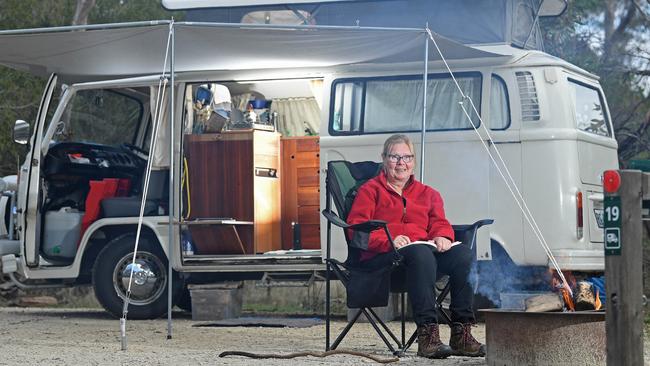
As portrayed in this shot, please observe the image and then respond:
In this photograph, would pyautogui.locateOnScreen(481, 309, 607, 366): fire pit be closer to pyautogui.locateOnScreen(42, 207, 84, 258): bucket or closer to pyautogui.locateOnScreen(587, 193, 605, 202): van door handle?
pyautogui.locateOnScreen(587, 193, 605, 202): van door handle

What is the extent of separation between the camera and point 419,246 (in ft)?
22.8

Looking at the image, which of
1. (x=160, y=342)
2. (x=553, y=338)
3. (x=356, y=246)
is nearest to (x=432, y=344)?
(x=356, y=246)

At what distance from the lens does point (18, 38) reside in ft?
29.4

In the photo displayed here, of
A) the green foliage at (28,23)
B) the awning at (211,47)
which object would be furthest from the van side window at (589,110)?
the green foliage at (28,23)

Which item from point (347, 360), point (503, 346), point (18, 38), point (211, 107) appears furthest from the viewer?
point (211, 107)

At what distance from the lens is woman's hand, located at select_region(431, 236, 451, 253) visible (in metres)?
7.07

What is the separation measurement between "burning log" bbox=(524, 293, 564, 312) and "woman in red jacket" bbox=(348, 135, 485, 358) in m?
0.62

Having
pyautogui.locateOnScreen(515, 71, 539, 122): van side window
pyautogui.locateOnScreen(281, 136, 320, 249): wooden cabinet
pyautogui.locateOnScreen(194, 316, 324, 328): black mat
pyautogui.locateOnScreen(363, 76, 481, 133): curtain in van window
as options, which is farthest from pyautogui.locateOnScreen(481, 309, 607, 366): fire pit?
pyautogui.locateOnScreen(281, 136, 320, 249): wooden cabinet

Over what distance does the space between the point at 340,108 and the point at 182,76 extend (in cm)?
137

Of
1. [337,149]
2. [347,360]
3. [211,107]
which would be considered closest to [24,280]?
A: [211,107]

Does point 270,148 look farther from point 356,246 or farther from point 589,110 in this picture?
point 356,246

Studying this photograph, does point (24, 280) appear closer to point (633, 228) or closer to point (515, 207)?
point (515, 207)

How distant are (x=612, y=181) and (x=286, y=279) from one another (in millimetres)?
5549

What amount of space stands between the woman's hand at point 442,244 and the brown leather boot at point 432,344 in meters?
0.46
